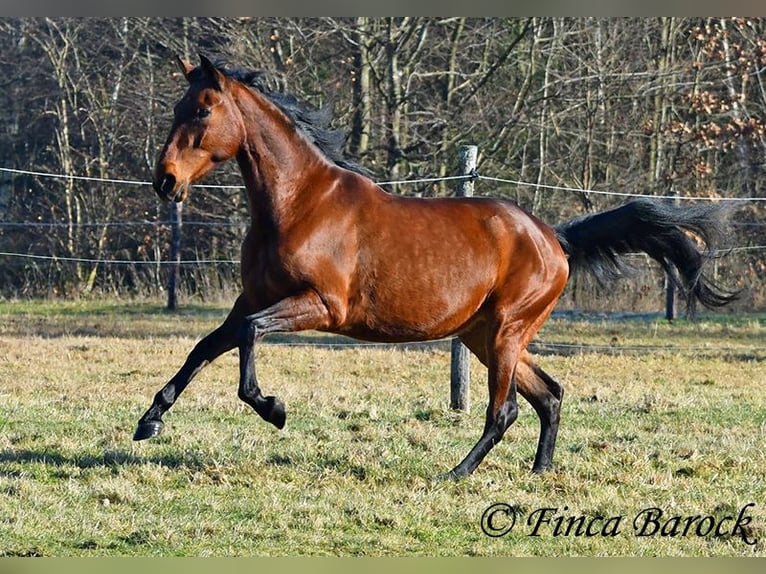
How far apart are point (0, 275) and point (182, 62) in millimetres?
18023

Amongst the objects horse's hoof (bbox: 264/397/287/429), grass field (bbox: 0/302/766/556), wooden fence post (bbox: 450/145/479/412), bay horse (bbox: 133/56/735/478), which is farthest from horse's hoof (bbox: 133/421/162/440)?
wooden fence post (bbox: 450/145/479/412)

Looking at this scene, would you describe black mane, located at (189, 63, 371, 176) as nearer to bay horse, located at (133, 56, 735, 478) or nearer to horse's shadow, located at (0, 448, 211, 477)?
bay horse, located at (133, 56, 735, 478)

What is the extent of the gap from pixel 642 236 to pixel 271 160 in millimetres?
2682

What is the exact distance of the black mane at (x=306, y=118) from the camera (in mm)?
7039

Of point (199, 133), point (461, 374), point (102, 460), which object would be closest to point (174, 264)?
point (461, 374)

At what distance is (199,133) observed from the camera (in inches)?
262

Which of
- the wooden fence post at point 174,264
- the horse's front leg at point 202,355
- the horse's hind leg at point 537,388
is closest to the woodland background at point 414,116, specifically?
the wooden fence post at point 174,264

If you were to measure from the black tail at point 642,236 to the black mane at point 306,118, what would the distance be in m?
1.67

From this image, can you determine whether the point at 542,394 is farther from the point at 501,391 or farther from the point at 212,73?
the point at 212,73

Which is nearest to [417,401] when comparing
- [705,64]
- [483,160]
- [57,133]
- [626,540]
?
[626,540]

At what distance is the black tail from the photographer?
789 centimetres

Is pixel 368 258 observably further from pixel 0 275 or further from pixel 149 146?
pixel 0 275

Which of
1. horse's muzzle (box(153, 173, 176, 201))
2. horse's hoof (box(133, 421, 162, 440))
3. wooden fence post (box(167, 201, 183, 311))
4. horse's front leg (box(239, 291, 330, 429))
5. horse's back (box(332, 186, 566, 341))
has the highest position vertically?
horse's muzzle (box(153, 173, 176, 201))

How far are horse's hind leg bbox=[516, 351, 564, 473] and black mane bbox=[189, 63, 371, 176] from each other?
1671 millimetres
